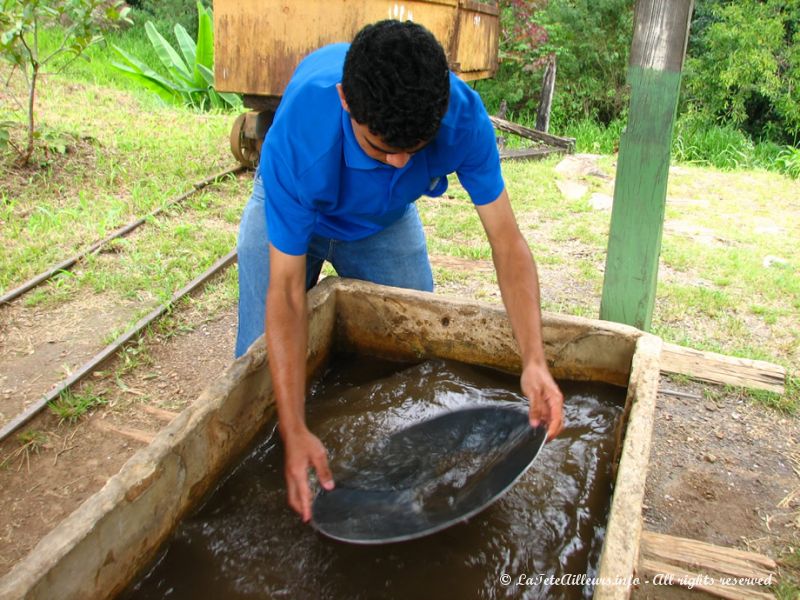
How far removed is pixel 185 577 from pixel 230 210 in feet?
12.6

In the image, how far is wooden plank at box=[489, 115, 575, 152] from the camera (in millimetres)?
7883

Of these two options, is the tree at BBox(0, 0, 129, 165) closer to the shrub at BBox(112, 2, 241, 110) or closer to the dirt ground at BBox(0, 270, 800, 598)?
the dirt ground at BBox(0, 270, 800, 598)

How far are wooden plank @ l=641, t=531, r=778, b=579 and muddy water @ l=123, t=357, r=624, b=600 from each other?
41 centimetres

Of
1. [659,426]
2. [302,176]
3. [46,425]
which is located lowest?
[46,425]

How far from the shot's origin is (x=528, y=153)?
7.52m

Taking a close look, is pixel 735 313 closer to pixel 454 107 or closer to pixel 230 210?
pixel 454 107

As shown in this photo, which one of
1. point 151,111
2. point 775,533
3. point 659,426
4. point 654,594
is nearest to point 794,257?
point 659,426

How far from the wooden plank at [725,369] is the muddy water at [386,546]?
1148 mm

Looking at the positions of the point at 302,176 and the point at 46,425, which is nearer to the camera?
the point at 302,176

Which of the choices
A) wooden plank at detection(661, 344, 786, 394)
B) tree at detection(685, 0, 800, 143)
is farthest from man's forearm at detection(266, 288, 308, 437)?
tree at detection(685, 0, 800, 143)

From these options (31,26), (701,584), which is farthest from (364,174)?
(31,26)

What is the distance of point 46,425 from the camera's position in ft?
9.24

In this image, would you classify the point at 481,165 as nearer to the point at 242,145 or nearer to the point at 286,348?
the point at 286,348

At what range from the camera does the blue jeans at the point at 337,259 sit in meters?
2.25
